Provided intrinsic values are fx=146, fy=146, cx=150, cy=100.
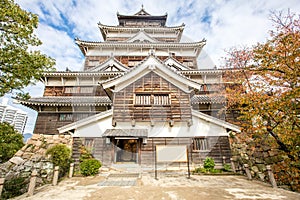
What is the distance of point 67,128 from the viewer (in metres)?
8.71

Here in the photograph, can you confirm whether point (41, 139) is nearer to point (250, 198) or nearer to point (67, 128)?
point (67, 128)

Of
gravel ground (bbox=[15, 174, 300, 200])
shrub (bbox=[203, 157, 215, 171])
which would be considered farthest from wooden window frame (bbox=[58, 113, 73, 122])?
shrub (bbox=[203, 157, 215, 171])

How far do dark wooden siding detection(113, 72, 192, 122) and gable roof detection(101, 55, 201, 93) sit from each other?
32cm

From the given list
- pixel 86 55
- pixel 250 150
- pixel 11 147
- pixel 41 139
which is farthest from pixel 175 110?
pixel 86 55

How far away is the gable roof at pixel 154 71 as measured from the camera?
9.90 metres

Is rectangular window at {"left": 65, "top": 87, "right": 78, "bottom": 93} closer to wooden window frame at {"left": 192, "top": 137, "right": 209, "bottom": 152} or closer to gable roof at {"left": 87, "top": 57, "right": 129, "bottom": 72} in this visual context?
gable roof at {"left": 87, "top": 57, "right": 129, "bottom": 72}

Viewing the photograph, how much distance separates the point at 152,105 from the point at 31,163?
8.29 metres

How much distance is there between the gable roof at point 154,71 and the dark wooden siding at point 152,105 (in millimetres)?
315

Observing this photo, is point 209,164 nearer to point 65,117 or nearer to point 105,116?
point 105,116

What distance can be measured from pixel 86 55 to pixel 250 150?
20.7 m

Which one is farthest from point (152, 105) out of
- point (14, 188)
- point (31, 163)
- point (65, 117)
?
point (65, 117)

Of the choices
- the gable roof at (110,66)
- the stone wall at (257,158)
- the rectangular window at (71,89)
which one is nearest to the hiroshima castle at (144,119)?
the stone wall at (257,158)

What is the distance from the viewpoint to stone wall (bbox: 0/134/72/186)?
8.46 metres

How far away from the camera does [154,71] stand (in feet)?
34.4
